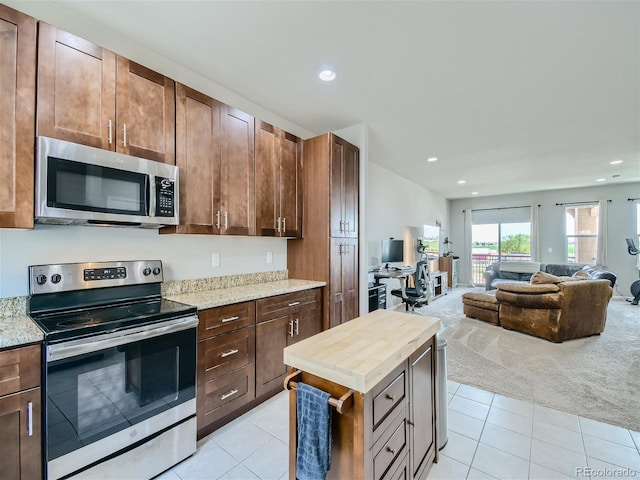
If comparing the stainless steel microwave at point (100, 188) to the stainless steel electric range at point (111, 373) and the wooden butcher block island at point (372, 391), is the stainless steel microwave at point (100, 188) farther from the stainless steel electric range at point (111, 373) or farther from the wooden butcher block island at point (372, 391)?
the wooden butcher block island at point (372, 391)

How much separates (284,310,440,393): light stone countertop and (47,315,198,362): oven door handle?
92cm

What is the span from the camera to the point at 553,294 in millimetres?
3910

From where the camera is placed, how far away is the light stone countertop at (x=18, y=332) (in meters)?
1.27

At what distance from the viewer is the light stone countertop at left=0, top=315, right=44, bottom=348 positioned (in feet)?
4.15

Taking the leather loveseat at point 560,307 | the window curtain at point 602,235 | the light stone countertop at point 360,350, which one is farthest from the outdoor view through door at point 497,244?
the light stone countertop at point 360,350

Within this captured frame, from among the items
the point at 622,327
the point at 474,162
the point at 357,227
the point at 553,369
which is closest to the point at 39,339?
the point at 357,227

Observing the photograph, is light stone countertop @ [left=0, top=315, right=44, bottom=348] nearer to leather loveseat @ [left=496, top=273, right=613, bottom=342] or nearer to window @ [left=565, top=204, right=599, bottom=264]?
leather loveseat @ [left=496, top=273, right=613, bottom=342]

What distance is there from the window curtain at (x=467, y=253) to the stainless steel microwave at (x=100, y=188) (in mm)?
9040

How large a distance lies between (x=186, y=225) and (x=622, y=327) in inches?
256

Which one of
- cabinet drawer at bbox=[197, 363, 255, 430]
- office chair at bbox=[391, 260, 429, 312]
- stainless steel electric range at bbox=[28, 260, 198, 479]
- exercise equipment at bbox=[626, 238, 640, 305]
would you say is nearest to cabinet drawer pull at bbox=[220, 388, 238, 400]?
cabinet drawer at bbox=[197, 363, 255, 430]

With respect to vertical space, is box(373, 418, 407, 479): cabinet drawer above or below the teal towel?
below

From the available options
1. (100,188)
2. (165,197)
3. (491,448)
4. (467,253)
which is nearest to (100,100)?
(100,188)

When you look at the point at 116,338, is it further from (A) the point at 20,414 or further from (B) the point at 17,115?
(B) the point at 17,115

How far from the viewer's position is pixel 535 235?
26.3ft
